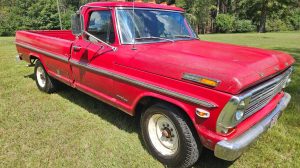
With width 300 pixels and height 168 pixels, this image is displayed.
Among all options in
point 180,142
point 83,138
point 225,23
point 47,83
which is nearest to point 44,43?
point 47,83

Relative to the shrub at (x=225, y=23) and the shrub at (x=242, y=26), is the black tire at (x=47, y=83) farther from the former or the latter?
the shrub at (x=242, y=26)

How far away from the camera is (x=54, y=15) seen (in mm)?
Answer: 36438

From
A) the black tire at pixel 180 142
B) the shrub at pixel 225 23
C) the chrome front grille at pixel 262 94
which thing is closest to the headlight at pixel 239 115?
the chrome front grille at pixel 262 94

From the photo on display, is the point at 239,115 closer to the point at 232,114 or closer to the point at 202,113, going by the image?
the point at 232,114

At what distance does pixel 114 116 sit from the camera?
195 inches

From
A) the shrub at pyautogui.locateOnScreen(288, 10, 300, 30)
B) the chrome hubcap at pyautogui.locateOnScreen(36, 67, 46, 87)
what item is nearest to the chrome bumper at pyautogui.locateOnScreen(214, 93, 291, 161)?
the chrome hubcap at pyautogui.locateOnScreen(36, 67, 46, 87)

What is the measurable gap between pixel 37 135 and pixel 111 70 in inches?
63.6

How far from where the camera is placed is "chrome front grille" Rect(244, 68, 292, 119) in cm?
292

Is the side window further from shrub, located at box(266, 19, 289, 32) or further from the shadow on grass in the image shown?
shrub, located at box(266, 19, 289, 32)

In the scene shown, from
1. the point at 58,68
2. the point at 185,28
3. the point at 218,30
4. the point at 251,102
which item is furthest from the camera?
the point at 218,30

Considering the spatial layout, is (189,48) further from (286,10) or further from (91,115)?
(286,10)

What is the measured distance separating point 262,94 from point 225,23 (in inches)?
1471

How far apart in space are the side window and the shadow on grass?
1.47m

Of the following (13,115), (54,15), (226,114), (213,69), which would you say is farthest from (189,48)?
(54,15)
